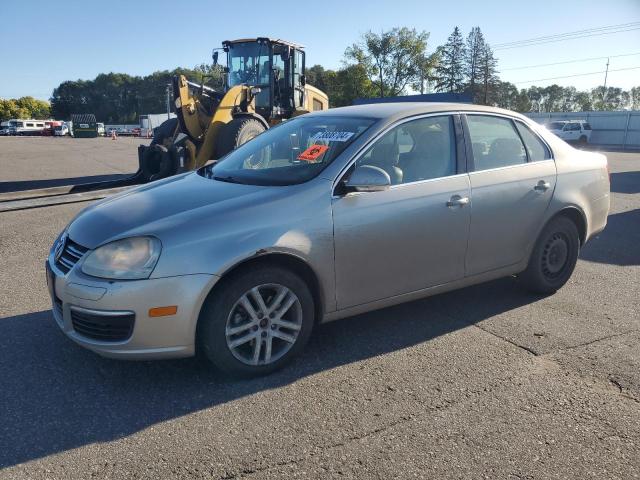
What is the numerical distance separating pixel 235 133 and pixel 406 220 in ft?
24.0

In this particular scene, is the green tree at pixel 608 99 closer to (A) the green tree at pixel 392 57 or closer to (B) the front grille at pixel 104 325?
(A) the green tree at pixel 392 57

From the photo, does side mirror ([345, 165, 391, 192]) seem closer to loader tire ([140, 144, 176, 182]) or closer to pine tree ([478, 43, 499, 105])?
loader tire ([140, 144, 176, 182])

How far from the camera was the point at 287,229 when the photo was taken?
3.09m

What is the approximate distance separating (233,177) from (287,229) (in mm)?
918

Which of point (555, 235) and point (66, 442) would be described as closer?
point (66, 442)

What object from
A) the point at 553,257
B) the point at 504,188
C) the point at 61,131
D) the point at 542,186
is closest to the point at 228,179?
the point at 504,188

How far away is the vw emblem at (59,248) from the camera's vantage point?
326 cm

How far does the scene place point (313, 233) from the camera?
10.4 feet

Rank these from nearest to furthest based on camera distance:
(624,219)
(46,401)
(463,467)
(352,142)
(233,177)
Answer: (463,467)
(46,401)
(352,142)
(233,177)
(624,219)

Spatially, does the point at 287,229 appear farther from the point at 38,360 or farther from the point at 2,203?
the point at 2,203

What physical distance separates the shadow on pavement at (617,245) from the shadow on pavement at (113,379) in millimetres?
2456

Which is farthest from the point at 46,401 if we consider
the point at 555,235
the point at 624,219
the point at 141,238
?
the point at 624,219

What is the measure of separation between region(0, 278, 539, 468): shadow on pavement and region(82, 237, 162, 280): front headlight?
2.28ft

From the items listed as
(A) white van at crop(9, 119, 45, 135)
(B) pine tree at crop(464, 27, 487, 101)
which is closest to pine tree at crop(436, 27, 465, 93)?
(B) pine tree at crop(464, 27, 487, 101)
